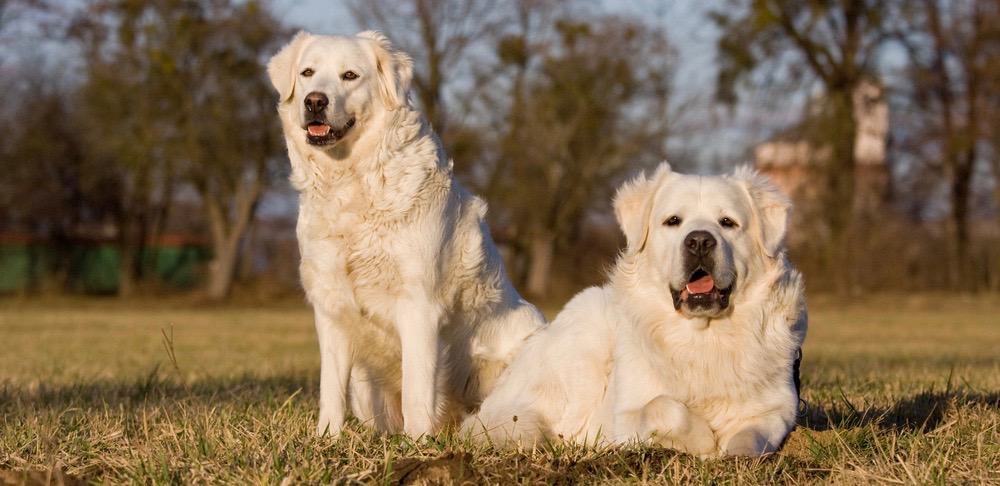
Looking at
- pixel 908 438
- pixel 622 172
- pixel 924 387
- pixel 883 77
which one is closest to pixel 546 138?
→ pixel 622 172

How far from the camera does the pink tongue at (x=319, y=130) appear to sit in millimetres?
5105

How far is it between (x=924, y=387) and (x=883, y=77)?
23.7 metres

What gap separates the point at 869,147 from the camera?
30.9 metres

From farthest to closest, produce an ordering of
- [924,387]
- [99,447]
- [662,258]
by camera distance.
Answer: [924,387] → [662,258] → [99,447]

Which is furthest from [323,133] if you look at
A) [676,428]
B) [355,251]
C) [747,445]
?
[747,445]

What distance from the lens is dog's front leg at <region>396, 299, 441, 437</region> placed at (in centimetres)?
498

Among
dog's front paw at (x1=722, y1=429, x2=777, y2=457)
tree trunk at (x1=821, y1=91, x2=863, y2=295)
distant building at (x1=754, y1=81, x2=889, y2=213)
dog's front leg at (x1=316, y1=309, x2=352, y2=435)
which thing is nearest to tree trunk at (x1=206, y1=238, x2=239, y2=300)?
distant building at (x1=754, y1=81, x2=889, y2=213)

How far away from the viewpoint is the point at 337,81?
5203mm

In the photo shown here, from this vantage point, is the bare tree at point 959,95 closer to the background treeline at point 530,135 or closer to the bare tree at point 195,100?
the background treeline at point 530,135

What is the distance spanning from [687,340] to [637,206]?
71 cm

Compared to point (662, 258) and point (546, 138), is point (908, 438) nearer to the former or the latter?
point (662, 258)

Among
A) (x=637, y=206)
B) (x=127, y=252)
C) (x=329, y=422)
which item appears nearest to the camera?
(x=637, y=206)

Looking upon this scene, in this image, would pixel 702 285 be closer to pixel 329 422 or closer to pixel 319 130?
pixel 329 422

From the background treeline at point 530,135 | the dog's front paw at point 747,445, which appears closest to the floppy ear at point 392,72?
the dog's front paw at point 747,445
